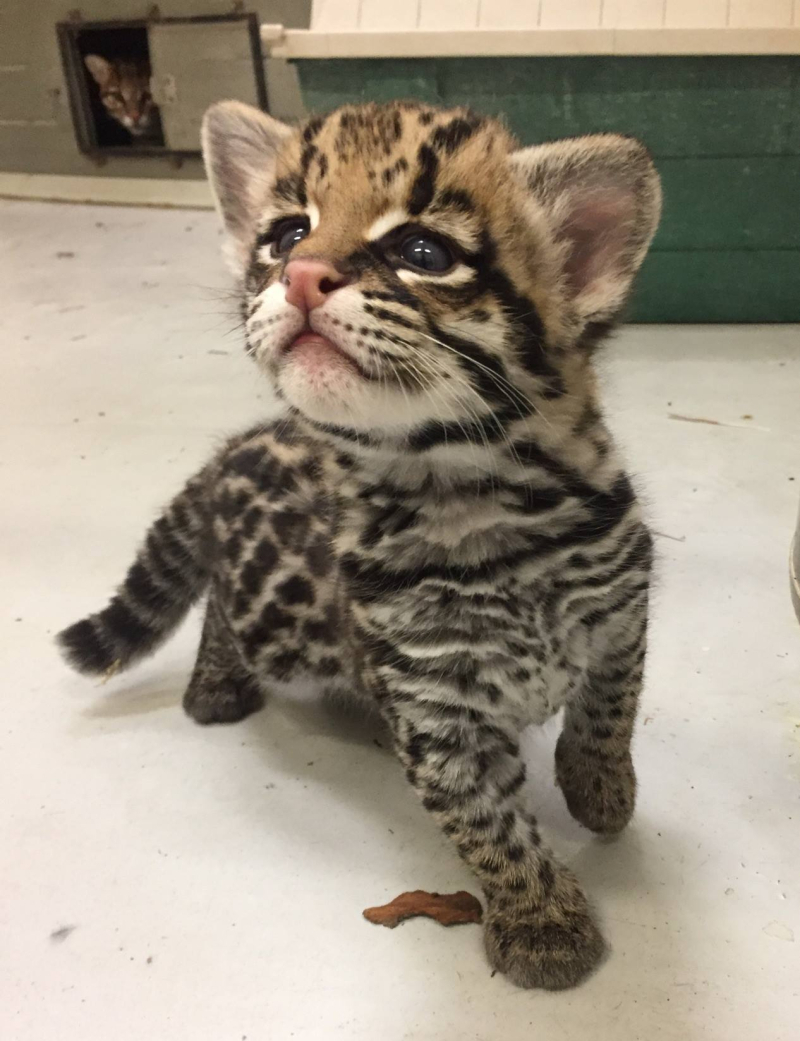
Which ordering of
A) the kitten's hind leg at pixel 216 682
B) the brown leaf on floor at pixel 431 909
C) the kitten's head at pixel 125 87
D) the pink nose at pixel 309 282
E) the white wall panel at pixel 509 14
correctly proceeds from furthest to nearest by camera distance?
1. the kitten's head at pixel 125 87
2. the white wall panel at pixel 509 14
3. the kitten's hind leg at pixel 216 682
4. the brown leaf on floor at pixel 431 909
5. the pink nose at pixel 309 282

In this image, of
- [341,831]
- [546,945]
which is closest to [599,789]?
[546,945]

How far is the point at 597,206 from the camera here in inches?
37.2

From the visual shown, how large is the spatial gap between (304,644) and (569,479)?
0.54 m

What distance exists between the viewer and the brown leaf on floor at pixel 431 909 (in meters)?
1.18

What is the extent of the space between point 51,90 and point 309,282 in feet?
13.5

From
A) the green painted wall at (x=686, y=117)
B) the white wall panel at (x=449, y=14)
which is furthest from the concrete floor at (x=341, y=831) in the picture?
the white wall panel at (x=449, y=14)

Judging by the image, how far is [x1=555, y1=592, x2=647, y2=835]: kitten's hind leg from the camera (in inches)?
46.5

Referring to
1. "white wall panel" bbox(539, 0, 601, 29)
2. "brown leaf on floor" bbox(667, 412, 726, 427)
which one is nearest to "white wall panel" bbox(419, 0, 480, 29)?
"white wall panel" bbox(539, 0, 601, 29)

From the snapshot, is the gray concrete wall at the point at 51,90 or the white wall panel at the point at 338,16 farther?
the gray concrete wall at the point at 51,90

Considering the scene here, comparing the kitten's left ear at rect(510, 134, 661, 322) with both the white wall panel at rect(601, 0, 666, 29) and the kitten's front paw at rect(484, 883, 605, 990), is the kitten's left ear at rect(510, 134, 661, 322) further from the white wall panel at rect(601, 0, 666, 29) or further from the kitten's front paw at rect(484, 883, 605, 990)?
the white wall panel at rect(601, 0, 666, 29)

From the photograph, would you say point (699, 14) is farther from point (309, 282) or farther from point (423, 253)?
point (309, 282)

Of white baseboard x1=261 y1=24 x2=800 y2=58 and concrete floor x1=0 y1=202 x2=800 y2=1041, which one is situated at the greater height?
white baseboard x1=261 y1=24 x2=800 y2=58

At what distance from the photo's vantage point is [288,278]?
823 mm

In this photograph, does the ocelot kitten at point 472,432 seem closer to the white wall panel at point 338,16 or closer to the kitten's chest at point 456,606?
the kitten's chest at point 456,606
